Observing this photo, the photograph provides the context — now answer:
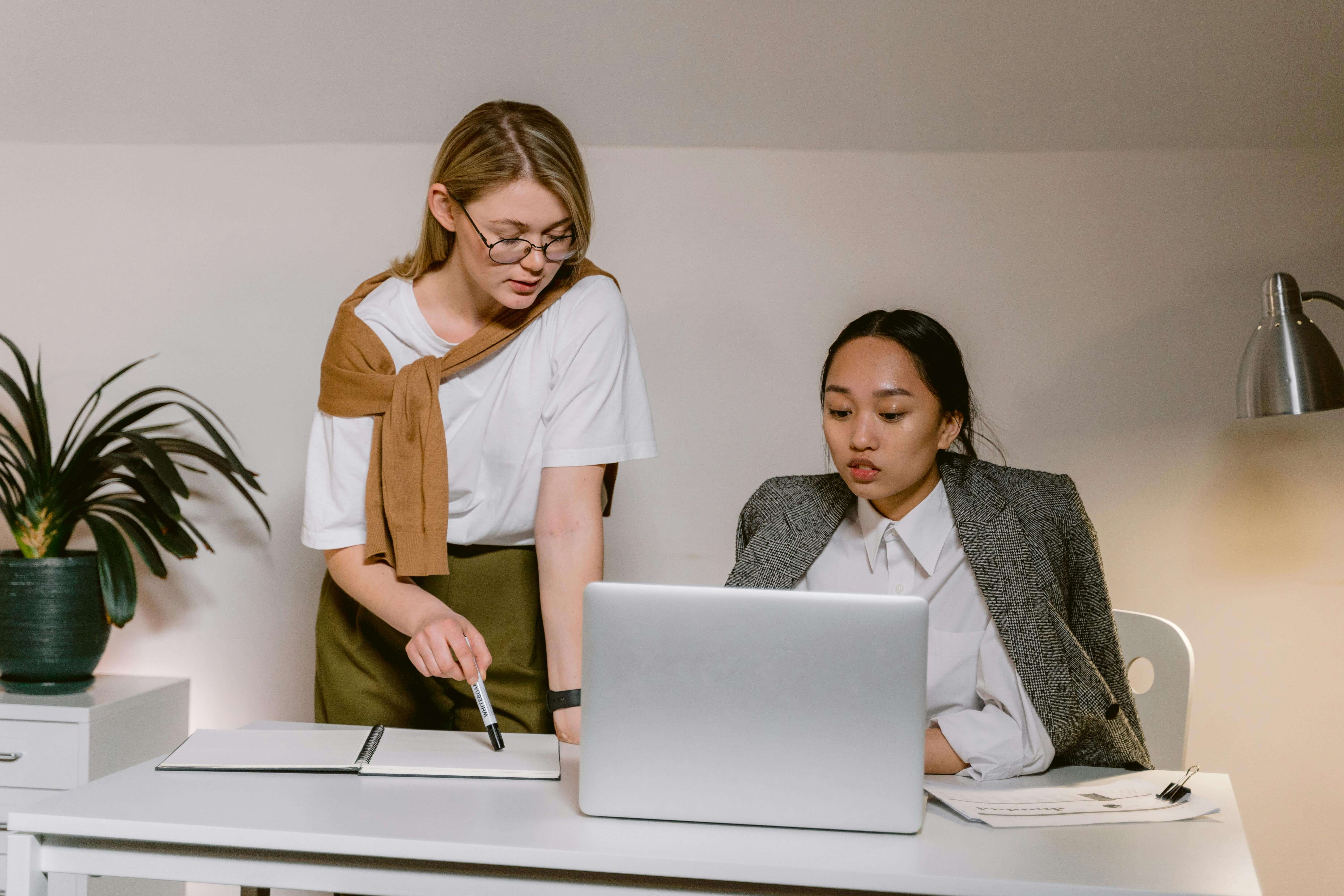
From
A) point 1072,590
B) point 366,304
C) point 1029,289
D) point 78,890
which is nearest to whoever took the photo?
point 1072,590

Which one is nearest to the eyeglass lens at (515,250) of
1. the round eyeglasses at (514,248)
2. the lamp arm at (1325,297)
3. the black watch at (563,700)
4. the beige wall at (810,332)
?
the round eyeglasses at (514,248)

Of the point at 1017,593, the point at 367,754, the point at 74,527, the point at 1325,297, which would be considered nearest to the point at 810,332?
the point at 1325,297

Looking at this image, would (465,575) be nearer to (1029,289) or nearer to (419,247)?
(419,247)

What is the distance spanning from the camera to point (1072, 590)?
1502 millimetres

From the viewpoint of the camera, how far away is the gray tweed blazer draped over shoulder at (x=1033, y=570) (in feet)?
4.35

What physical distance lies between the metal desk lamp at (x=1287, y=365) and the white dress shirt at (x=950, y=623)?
61 cm

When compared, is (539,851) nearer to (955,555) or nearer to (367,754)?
(367,754)

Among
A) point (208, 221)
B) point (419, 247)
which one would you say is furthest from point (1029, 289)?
point (208, 221)

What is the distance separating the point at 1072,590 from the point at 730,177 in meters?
1.44

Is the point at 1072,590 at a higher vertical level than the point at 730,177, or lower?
lower

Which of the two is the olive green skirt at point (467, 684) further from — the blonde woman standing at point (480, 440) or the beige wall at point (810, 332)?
the beige wall at point (810, 332)

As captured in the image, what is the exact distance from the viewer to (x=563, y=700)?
4.66 feet

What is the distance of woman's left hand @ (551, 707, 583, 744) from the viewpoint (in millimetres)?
1396

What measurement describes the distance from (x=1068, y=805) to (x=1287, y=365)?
39.1 inches
